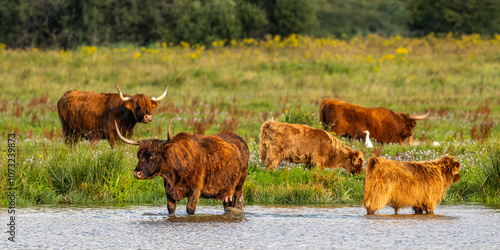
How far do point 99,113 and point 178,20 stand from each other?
88.9ft

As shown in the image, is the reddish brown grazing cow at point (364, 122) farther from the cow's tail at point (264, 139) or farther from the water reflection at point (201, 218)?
the water reflection at point (201, 218)

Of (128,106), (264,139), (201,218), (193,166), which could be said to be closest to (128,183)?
(201,218)

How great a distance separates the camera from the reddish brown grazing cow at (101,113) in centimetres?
1421

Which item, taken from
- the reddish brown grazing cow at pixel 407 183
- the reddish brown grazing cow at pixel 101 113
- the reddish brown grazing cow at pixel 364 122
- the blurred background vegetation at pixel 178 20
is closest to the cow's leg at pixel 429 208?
the reddish brown grazing cow at pixel 407 183

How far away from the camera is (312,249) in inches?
290

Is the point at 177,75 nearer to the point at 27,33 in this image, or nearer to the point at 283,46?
the point at 283,46

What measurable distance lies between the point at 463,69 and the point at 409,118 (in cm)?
1337

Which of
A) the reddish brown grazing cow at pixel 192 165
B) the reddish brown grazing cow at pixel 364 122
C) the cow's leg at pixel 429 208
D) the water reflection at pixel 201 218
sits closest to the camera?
the reddish brown grazing cow at pixel 192 165

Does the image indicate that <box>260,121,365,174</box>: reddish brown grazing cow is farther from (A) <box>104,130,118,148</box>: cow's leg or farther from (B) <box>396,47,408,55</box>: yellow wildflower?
(B) <box>396,47,408,55</box>: yellow wildflower

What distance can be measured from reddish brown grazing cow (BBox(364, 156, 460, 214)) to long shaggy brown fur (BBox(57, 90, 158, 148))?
6.08 m

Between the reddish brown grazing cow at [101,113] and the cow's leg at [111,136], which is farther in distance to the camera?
the cow's leg at [111,136]

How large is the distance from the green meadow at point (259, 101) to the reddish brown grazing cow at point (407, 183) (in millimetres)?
1710

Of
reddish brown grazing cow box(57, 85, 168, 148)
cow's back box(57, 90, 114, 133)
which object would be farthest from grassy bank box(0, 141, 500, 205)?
cow's back box(57, 90, 114, 133)

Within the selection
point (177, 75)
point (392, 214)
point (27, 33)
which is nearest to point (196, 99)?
point (177, 75)
